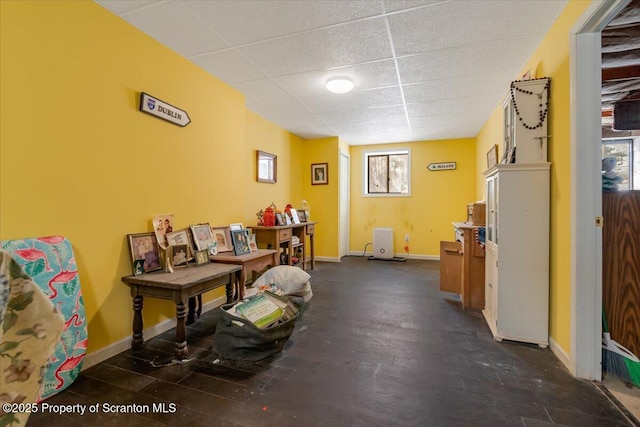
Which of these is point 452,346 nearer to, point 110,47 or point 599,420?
point 599,420

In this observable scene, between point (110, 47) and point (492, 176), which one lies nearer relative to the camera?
point (110, 47)

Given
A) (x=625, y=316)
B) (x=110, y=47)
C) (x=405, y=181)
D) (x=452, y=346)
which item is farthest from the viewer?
(x=405, y=181)

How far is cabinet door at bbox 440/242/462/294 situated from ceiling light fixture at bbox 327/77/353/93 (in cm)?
206

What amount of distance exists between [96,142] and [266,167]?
254 cm

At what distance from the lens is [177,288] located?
1.87 m

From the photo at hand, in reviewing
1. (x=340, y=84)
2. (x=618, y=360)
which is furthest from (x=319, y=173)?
(x=618, y=360)

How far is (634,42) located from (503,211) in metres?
1.58

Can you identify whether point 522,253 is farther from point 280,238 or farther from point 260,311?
point 280,238

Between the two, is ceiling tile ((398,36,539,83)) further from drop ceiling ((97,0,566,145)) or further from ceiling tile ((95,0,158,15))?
ceiling tile ((95,0,158,15))

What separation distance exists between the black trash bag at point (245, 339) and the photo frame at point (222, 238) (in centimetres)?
100

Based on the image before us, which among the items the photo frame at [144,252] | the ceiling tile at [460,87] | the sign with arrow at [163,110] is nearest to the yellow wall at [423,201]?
the ceiling tile at [460,87]

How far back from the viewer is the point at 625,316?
1.77 m

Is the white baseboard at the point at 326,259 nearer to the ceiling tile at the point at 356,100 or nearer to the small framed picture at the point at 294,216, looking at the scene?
the small framed picture at the point at 294,216

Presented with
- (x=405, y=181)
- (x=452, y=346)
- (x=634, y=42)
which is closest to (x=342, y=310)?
(x=452, y=346)
